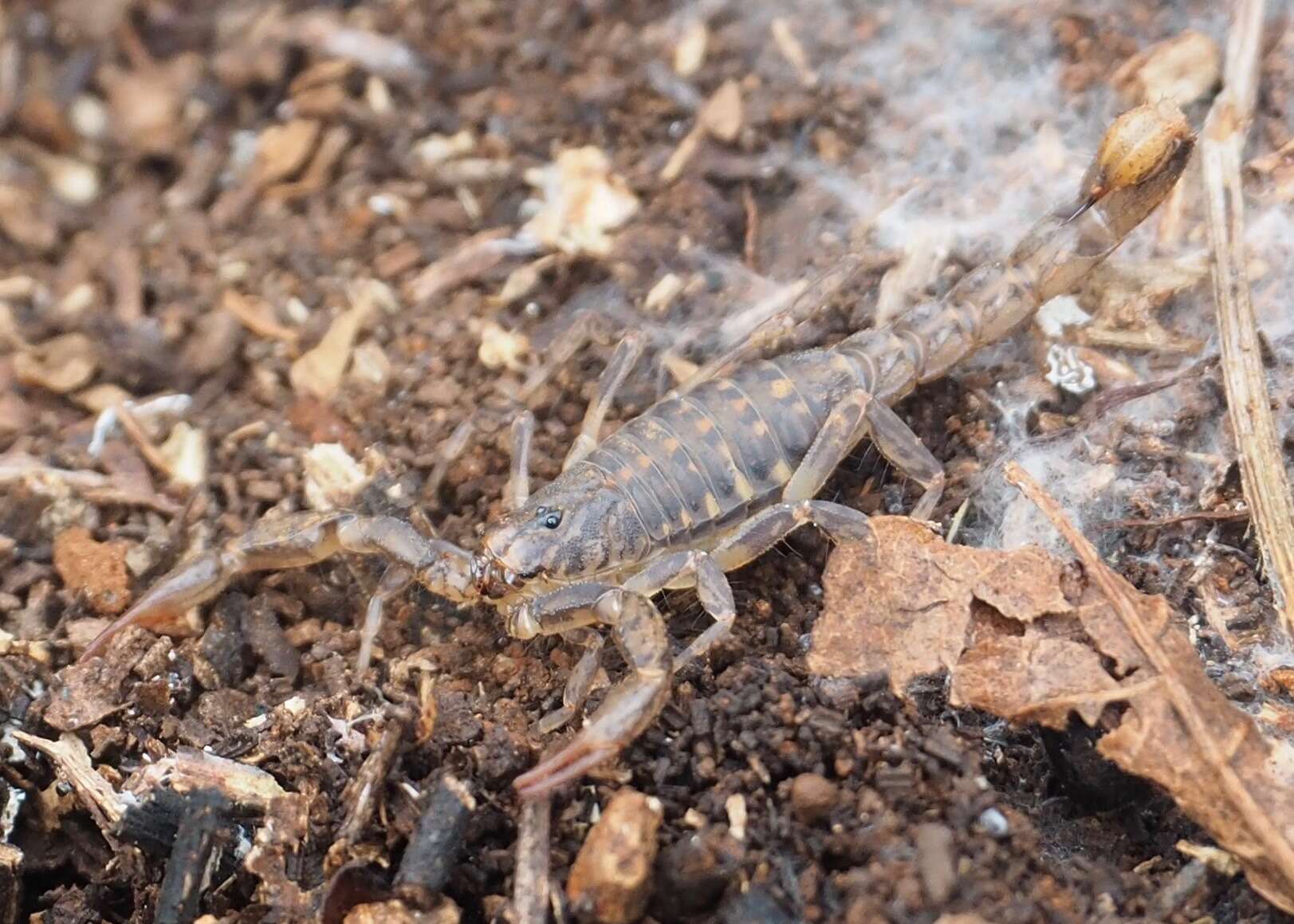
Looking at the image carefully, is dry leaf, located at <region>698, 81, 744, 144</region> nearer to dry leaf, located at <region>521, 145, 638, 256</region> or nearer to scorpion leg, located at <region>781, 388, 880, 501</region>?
dry leaf, located at <region>521, 145, 638, 256</region>

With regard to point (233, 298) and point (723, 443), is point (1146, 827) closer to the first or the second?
point (723, 443)

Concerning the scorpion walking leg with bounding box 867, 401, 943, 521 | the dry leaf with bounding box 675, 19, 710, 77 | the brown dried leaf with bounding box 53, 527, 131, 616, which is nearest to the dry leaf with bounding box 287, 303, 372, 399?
the brown dried leaf with bounding box 53, 527, 131, 616

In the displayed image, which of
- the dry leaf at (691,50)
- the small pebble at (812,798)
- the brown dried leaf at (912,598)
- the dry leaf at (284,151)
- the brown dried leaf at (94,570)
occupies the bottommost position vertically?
the brown dried leaf at (94,570)

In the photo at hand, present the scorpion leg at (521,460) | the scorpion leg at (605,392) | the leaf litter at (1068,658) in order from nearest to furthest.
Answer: the leaf litter at (1068,658) → the scorpion leg at (521,460) → the scorpion leg at (605,392)

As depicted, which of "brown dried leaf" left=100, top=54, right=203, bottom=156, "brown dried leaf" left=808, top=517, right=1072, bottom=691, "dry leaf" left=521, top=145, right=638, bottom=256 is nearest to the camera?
"brown dried leaf" left=808, top=517, right=1072, bottom=691

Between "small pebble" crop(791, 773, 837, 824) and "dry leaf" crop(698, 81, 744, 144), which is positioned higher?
"dry leaf" crop(698, 81, 744, 144)

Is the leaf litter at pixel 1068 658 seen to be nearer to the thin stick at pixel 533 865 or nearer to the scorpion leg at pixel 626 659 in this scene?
the scorpion leg at pixel 626 659

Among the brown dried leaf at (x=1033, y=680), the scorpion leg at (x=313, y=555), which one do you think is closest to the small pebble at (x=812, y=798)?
the brown dried leaf at (x=1033, y=680)
